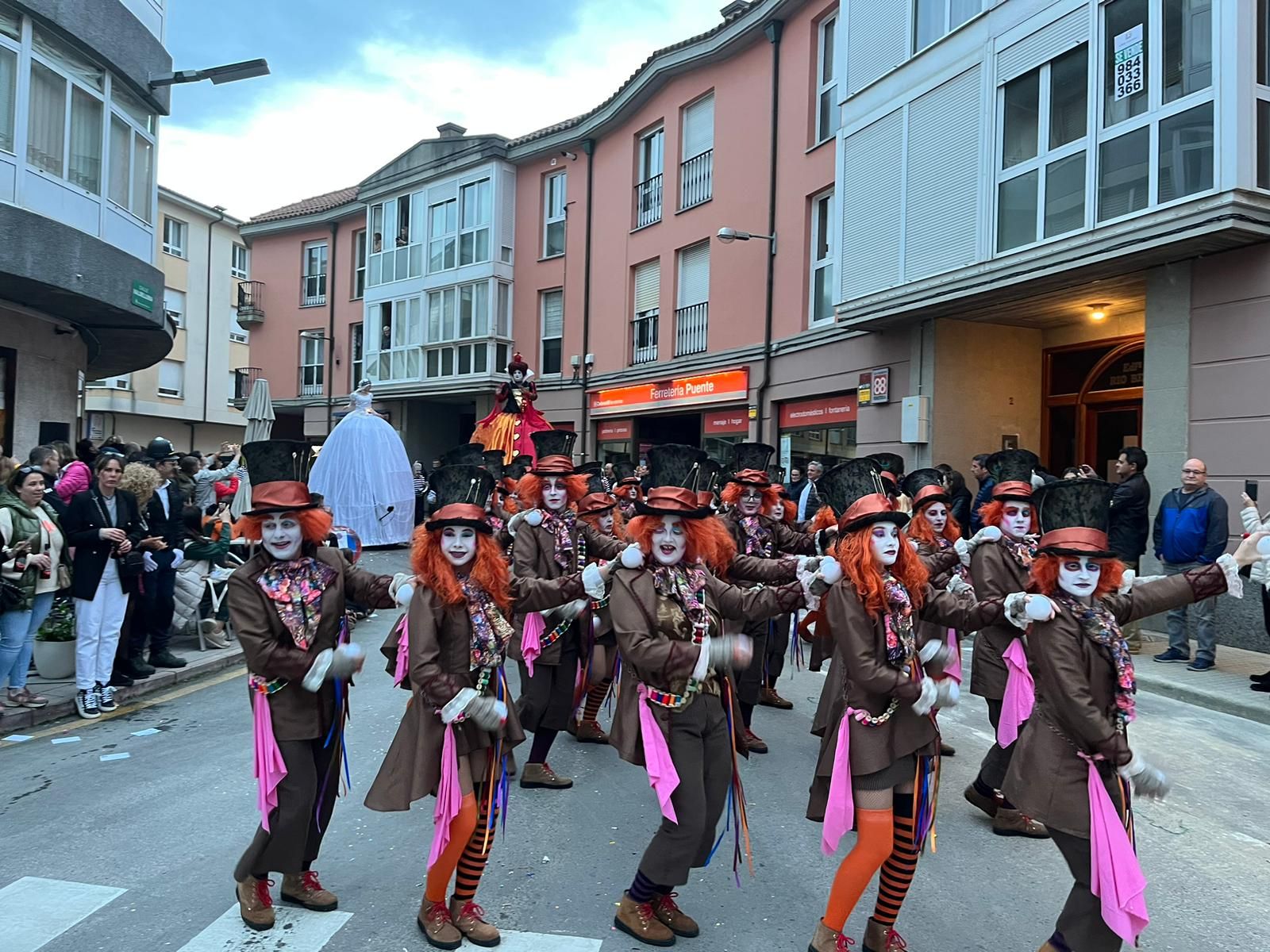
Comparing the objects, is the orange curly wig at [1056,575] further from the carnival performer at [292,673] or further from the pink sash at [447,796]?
the carnival performer at [292,673]

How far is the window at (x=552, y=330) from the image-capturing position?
24375mm

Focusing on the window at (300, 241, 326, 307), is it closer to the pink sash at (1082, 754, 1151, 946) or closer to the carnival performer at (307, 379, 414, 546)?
the carnival performer at (307, 379, 414, 546)

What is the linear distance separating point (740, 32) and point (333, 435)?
1124 cm

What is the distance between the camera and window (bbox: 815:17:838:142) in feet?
53.0

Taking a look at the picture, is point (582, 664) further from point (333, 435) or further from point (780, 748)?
point (333, 435)

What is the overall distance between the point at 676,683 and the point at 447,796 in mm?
1000

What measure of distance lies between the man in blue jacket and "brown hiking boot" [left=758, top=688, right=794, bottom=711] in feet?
13.2

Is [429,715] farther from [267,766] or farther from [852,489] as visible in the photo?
[852,489]

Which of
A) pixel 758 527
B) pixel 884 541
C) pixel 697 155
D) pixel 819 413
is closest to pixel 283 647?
pixel 884 541

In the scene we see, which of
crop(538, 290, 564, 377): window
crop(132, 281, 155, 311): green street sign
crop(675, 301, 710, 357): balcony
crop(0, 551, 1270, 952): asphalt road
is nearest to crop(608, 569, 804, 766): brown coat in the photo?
crop(0, 551, 1270, 952): asphalt road

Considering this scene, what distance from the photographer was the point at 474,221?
1017 inches

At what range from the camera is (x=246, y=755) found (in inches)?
231

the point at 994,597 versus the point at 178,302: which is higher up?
the point at 178,302

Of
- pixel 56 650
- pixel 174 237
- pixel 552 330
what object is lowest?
pixel 56 650
